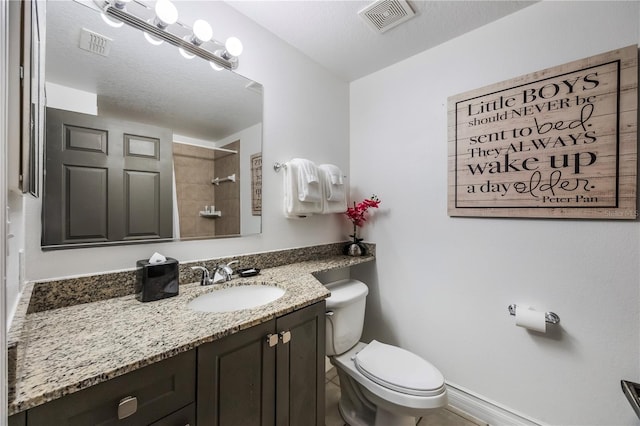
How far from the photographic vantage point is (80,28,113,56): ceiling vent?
996 millimetres

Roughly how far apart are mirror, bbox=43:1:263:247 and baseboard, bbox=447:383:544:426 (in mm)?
Answer: 1633

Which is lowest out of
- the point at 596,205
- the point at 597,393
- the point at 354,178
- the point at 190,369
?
the point at 597,393

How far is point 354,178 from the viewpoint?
2.16 meters

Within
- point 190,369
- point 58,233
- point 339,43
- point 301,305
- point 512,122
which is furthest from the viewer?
point 339,43

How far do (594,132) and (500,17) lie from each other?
0.83 m

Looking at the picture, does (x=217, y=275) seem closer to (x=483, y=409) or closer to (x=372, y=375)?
(x=372, y=375)

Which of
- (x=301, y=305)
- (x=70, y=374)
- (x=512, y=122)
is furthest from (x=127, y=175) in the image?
(x=512, y=122)

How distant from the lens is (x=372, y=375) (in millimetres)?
1284

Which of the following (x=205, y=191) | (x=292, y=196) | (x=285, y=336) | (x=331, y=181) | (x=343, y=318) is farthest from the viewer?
(x=331, y=181)

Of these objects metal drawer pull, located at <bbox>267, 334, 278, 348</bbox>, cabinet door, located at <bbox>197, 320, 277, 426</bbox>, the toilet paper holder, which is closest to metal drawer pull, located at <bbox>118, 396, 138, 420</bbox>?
cabinet door, located at <bbox>197, 320, 277, 426</bbox>

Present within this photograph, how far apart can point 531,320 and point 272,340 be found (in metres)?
1.32

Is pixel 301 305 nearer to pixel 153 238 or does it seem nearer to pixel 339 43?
pixel 153 238

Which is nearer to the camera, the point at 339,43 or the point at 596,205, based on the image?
the point at 596,205

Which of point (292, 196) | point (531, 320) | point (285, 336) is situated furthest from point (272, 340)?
point (531, 320)
